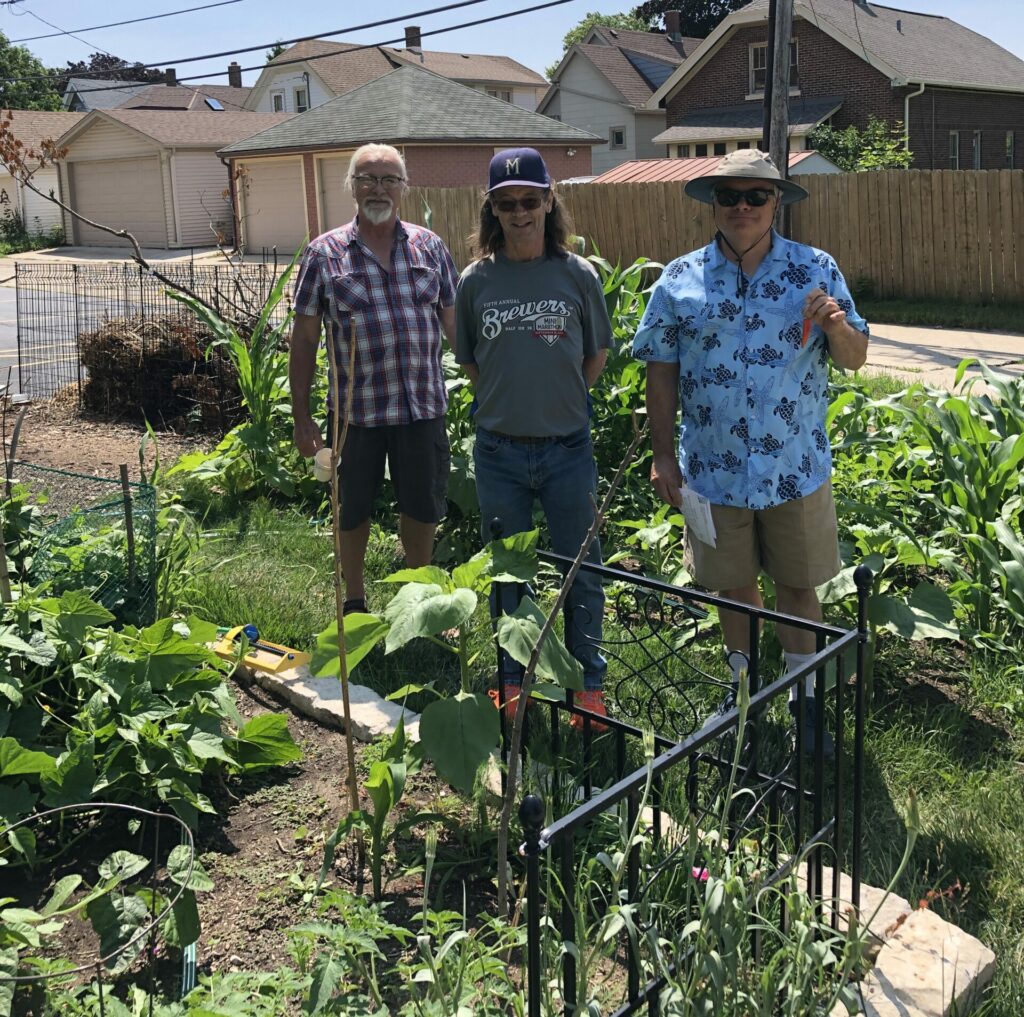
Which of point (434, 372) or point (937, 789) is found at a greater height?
point (434, 372)

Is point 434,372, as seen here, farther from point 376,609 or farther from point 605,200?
point 605,200

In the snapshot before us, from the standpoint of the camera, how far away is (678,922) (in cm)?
250

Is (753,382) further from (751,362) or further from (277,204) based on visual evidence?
(277,204)

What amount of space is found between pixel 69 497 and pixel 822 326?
443 centimetres

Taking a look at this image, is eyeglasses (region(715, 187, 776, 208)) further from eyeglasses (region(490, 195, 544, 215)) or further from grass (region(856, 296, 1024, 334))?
grass (region(856, 296, 1024, 334))

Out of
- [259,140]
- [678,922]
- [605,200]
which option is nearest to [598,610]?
[678,922]

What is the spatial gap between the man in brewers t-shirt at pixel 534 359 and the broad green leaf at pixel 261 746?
91 cm

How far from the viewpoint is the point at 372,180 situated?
4.00 m

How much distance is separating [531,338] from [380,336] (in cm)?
68

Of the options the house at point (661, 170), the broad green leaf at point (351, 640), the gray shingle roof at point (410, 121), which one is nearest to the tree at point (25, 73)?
the gray shingle roof at point (410, 121)

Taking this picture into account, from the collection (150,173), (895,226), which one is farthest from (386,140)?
(895,226)

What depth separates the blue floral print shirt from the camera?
128 inches

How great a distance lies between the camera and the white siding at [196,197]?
35.5 m

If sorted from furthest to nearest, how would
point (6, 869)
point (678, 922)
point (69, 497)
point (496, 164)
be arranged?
1. point (69, 497)
2. point (496, 164)
3. point (6, 869)
4. point (678, 922)
